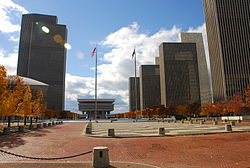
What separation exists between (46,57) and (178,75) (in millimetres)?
125263

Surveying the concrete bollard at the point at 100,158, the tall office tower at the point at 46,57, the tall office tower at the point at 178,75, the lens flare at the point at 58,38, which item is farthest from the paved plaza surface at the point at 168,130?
the lens flare at the point at 58,38

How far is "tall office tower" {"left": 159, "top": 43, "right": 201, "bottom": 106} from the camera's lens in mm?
162125

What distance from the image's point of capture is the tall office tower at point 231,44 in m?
117

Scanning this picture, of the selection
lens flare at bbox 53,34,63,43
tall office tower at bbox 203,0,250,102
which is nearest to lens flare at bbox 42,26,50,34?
lens flare at bbox 53,34,63,43

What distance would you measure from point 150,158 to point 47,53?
193891 mm

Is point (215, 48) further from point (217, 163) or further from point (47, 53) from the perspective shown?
point (47, 53)

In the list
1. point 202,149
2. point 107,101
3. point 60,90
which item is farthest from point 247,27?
point 60,90

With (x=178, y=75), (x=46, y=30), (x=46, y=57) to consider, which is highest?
(x=46, y=30)

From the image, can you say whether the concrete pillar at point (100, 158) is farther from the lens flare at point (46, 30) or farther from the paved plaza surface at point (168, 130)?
the lens flare at point (46, 30)

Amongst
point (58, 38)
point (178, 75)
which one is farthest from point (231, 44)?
point (58, 38)

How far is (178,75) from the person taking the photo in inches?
6521

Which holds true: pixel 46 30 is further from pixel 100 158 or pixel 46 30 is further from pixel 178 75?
pixel 100 158

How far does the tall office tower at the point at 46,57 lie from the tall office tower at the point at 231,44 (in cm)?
13799

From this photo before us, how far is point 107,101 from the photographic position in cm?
16300
